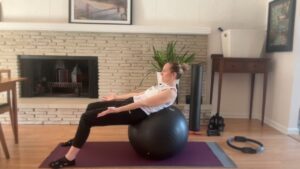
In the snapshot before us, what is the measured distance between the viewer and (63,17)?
384 centimetres

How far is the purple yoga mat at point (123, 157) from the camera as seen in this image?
92.4 inches

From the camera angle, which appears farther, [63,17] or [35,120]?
[63,17]

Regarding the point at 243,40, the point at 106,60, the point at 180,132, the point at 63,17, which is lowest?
the point at 180,132

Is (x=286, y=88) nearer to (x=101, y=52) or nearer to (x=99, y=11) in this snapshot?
(x=101, y=52)

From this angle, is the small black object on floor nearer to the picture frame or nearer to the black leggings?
the black leggings

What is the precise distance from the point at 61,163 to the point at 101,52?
1.96m

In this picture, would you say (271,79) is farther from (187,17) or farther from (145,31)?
(145,31)

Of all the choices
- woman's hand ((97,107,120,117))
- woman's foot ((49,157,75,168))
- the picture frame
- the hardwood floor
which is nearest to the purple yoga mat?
woman's foot ((49,157,75,168))

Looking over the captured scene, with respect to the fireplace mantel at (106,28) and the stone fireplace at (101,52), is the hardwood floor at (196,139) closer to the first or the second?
the stone fireplace at (101,52)

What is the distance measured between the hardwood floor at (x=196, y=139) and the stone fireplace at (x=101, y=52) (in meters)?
0.45

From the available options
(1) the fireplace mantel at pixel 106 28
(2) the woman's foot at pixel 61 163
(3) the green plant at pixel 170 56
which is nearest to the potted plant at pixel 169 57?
(3) the green plant at pixel 170 56

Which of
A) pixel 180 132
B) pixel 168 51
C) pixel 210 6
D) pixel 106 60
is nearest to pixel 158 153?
pixel 180 132

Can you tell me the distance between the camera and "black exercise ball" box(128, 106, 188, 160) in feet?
7.48

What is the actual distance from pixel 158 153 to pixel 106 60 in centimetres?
193
